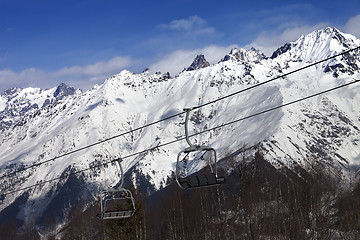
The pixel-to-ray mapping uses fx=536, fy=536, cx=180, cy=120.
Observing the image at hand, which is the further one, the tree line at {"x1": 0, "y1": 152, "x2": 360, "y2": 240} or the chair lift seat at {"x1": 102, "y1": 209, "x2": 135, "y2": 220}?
the tree line at {"x1": 0, "y1": 152, "x2": 360, "y2": 240}

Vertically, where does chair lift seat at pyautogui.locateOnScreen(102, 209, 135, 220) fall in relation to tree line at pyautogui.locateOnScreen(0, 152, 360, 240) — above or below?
below

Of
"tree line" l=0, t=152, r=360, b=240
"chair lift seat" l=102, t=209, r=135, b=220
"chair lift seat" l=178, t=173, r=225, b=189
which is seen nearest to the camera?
"chair lift seat" l=178, t=173, r=225, b=189


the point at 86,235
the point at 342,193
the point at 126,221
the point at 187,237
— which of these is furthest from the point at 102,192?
the point at 342,193

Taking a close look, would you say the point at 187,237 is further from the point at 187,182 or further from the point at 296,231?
the point at 187,182

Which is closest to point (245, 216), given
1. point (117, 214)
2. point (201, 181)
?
point (117, 214)

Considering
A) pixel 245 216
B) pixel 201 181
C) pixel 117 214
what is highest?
pixel 245 216

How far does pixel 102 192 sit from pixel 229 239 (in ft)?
157

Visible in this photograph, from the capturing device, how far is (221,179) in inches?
739

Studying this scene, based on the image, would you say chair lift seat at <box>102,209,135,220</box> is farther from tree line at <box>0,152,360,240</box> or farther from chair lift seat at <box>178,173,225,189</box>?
tree line at <box>0,152,360,240</box>

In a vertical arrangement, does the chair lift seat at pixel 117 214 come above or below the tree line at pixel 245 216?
below

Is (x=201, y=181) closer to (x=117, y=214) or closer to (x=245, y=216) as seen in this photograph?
(x=117, y=214)

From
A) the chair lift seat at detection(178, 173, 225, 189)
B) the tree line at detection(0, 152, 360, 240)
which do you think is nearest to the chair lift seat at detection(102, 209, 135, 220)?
the chair lift seat at detection(178, 173, 225, 189)

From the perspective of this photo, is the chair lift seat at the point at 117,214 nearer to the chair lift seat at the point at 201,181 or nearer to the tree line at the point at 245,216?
the chair lift seat at the point at 201,181

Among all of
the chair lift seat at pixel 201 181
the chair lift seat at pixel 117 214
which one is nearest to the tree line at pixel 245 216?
the chair lift seat at pixel 117 214
